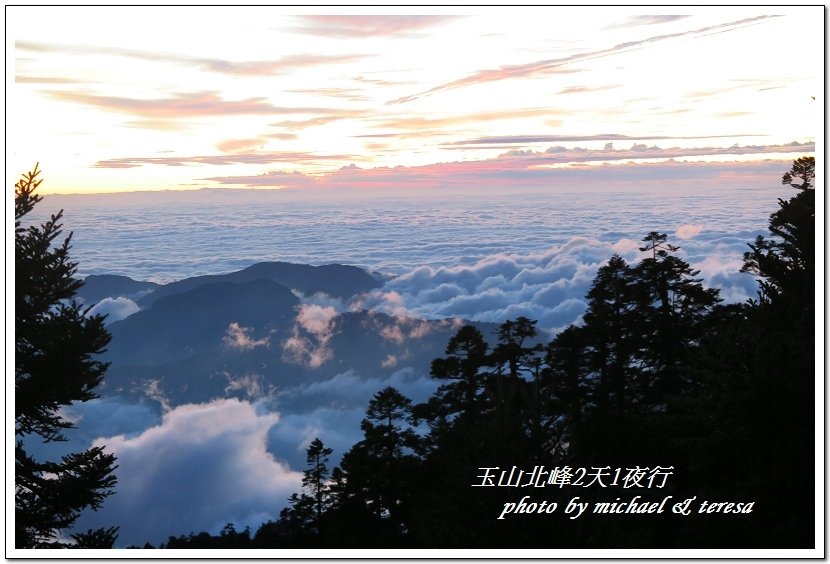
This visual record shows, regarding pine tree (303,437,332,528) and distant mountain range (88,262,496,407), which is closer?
pine tree (303,437,332,528)

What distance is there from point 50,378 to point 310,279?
62699 mm

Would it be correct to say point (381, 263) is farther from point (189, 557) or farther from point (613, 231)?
point (189, 557)

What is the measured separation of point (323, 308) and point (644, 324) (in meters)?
66.6

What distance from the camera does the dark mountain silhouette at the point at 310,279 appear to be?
62.8m

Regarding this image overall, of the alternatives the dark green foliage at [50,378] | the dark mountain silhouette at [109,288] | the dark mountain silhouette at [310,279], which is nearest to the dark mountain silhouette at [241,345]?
the dark mountain silhouette at [310,279]

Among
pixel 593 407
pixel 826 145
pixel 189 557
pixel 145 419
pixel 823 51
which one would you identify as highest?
pixel 823 51

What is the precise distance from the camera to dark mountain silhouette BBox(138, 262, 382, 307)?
62.8m

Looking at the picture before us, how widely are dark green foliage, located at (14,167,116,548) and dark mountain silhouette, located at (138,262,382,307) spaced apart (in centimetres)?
4421

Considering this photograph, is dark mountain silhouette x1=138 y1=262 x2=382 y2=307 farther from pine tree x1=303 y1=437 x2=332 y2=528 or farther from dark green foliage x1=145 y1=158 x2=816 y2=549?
pine tree x1=303 y1=437 x2=332 y2=528

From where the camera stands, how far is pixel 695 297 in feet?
79.3

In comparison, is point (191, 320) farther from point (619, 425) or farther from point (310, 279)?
point (619, 425)

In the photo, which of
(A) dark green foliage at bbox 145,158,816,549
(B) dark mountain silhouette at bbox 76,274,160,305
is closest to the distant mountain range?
(B) dark mountain silhouette at bbox 76,274,160,305

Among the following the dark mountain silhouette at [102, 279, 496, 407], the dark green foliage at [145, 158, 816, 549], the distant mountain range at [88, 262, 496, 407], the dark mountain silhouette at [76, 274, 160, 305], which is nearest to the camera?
the dark green foliage at [145, 158, 816, 549]

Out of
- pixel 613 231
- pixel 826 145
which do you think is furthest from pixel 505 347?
pixel 613 231
